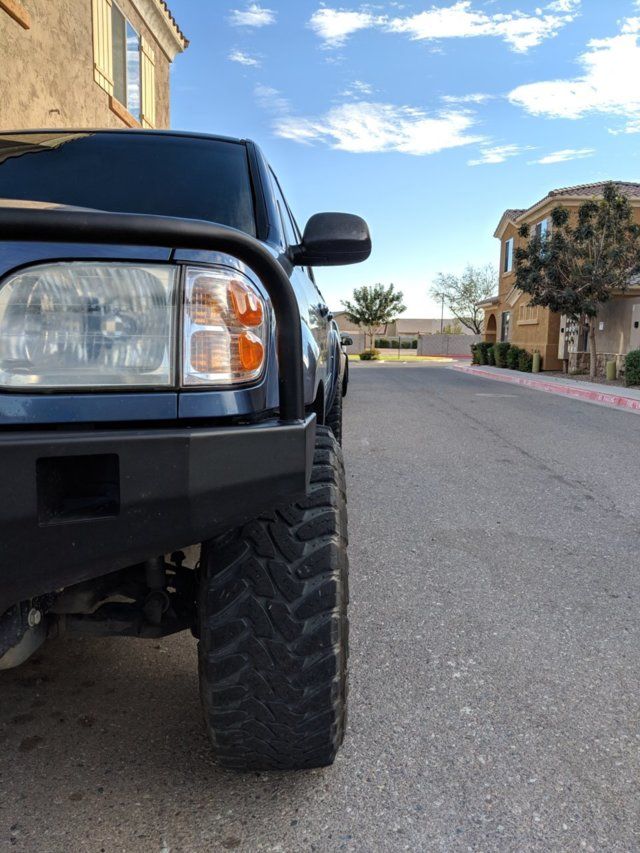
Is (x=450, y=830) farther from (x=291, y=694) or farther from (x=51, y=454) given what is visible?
(x=51, y=454)

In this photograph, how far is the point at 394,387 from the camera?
624 inches

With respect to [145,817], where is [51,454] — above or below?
above

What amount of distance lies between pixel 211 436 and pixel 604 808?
1379 millimetres

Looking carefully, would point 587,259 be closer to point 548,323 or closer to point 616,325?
point 616,325

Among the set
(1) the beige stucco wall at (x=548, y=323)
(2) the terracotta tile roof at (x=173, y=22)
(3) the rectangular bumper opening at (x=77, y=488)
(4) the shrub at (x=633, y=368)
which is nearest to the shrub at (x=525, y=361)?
(1) the beige stucco wall at (x=548, y=323)

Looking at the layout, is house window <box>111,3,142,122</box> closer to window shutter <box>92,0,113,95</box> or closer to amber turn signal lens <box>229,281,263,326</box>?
window shutter <box>92,0,113,95</box>

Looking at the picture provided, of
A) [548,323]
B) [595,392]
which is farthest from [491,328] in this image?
[595,392]

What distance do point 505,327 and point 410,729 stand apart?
105 feet

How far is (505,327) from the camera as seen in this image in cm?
3238

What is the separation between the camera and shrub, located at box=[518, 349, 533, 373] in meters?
25.1

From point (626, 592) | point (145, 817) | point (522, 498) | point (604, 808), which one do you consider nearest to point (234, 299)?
point (145, 817)

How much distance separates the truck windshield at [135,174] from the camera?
235 centimetres

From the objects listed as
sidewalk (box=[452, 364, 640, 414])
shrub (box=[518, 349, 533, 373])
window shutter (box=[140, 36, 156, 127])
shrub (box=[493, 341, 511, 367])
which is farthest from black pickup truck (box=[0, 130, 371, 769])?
shrub (box=[493, 341, 511, 367])

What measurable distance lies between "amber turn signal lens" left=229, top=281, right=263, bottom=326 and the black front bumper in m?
0.23
